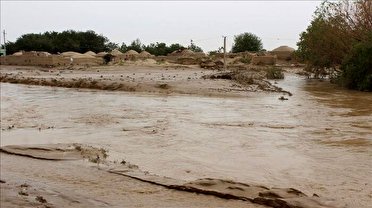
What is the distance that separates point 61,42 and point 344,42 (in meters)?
51.9

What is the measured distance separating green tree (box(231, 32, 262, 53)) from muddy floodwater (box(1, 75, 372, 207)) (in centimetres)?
4706

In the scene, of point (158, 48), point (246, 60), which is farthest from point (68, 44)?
point (246, 60)

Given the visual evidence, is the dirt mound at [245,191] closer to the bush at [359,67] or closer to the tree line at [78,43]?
the bush at [359,67]

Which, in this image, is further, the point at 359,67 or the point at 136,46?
the point at 136,46

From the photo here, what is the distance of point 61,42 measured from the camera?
67500 mm

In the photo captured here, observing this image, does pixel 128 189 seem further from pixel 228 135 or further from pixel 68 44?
pixel 68 44

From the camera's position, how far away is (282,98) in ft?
51.6

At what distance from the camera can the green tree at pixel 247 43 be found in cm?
6269

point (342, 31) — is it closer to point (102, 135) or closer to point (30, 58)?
point (102, 135)

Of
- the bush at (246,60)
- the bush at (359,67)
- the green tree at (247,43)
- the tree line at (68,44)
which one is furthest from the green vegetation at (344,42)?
the tree line at (68,44)

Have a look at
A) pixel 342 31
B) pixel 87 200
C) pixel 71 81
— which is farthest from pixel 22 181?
pixel 342 31

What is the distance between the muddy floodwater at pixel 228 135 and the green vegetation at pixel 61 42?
171 ft

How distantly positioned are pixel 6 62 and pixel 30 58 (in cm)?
484

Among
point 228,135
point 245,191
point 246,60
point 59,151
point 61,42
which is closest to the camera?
point 245,191
